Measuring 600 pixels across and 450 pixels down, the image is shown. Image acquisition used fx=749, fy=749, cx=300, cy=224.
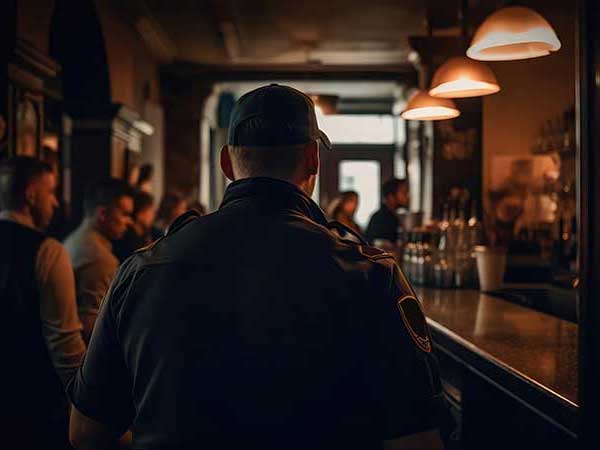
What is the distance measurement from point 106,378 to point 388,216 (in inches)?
234

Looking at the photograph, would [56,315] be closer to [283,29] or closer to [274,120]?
[274,120]

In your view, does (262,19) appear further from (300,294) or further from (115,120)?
(300,294)

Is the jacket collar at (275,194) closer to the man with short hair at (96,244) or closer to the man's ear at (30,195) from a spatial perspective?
the man's ear at (30,195)

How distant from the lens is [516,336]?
2.43 m

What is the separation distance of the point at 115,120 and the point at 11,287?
14.4ft

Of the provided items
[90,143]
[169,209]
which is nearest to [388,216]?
[169,209]

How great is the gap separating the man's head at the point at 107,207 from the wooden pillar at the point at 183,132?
5.70 metres

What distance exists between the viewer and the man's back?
121cm

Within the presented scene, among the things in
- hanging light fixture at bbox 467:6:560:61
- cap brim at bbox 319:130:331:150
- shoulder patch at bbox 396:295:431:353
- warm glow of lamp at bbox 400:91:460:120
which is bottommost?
shoulder patch at bbox 396:295:431:353

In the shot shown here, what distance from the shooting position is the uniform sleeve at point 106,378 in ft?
4.39

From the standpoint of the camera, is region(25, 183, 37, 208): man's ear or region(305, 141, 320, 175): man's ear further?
region(25, 183, 37, 208): man's ear

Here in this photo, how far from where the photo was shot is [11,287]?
2.51 meters

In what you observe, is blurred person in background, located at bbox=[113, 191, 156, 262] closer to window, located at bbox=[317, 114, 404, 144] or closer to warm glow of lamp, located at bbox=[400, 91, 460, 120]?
warm glow of lamp, located at bbox=[400, 91, 460, 120]

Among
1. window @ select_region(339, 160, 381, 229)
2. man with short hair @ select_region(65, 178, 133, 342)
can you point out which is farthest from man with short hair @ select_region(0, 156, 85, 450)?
window @ select_region(339, 160, 381, 229)
